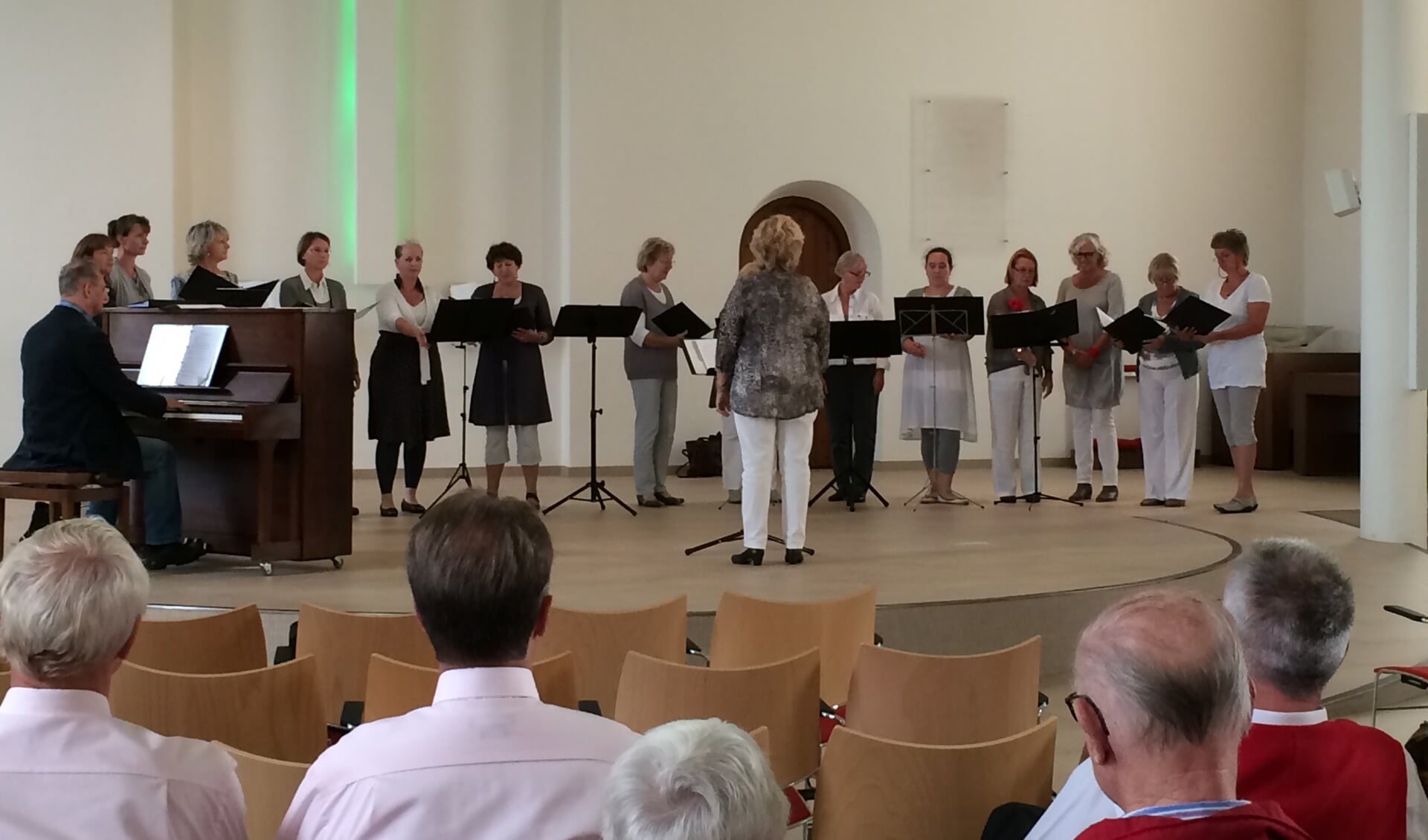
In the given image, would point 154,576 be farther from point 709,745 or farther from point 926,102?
point 926,102

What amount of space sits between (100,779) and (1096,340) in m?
7.44

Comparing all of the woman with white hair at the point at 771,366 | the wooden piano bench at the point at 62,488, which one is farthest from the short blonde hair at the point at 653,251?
the wooden piano bench at the point at 62,488

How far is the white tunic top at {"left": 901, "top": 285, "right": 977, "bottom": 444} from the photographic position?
27.3 ft

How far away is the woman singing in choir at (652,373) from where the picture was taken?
8.13 metres

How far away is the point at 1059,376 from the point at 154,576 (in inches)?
→ 310

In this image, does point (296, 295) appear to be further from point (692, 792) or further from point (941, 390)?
point (692, 792)

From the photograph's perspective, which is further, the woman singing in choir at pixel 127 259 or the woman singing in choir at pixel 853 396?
the woman singing in choir at pixel 853 396

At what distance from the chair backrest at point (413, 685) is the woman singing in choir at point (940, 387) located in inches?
227

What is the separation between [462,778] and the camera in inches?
69.9

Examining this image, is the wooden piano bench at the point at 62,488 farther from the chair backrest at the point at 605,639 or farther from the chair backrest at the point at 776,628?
the chair backrest at the point at 776,628

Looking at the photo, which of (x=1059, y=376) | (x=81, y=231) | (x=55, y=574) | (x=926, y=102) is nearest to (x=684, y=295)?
(x=926, y=102)

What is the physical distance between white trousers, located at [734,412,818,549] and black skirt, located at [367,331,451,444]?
2.29 m

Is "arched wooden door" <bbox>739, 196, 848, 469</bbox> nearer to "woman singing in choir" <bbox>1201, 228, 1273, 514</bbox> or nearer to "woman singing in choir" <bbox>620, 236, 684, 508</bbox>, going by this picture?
"woman singing in choir" <bbox>620, 236, 684, 508</bbox>

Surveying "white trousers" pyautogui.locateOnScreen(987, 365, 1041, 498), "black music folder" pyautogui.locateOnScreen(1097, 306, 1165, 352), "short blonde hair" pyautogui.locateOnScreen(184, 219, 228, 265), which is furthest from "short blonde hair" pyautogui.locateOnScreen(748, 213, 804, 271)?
"white trousers" pyautogui.locateOnScreen(987, 365, 1041, 498)
